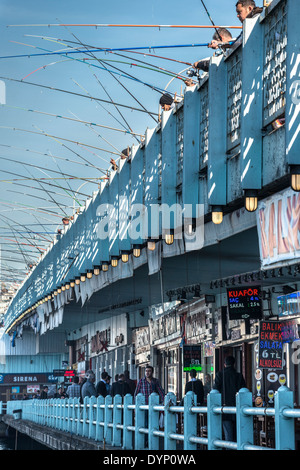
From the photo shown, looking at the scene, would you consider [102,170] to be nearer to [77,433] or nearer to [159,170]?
[159,170]

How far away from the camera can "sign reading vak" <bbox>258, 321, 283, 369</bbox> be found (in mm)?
19969

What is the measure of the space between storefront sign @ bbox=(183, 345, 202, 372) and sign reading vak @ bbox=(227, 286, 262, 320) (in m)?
4.78

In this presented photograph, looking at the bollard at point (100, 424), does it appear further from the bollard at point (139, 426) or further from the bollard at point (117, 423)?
the bollard at point (139, 426)

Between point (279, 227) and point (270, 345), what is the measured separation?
26.2 feet

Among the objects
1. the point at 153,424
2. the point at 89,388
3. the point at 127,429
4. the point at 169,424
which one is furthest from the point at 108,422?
the point at 169,424

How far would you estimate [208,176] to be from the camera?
49.2ft

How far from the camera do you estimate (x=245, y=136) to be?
13383 mm

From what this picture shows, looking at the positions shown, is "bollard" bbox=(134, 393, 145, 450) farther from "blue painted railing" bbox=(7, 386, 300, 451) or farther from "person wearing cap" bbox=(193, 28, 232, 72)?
"person wearing cap" bbox=(193, 28, 232, 72)

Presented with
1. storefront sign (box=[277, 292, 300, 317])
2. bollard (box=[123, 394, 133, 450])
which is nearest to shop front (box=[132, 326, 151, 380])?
storefront sign (box=[277, 292, 300, 317])

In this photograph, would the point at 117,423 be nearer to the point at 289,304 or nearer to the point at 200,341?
the point at 289,304

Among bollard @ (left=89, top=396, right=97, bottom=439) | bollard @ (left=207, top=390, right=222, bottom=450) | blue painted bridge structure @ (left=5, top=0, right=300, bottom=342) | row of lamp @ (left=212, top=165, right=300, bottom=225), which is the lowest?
bollard @ (left=89, top=396, right=97, bottom=439)

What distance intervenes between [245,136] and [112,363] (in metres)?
30.4

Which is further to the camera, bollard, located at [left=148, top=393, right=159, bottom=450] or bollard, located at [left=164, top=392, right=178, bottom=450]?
bollard, located at [left=148, top=393, right=159, bottom=450]
